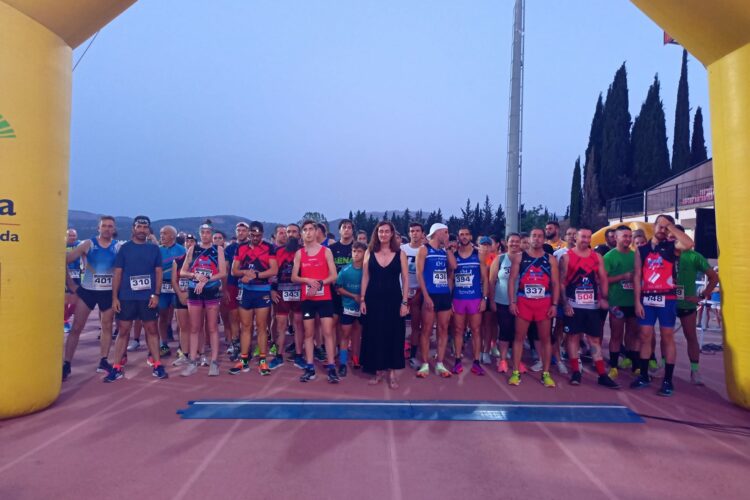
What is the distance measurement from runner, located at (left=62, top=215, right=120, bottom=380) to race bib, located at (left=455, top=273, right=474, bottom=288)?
468 cm

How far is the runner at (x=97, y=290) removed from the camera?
19.1ft

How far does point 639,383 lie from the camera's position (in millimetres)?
5531

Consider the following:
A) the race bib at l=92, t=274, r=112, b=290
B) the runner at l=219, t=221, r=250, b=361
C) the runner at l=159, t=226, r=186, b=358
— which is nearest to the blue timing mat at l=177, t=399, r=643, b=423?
the race bib at l=92, t=274, r=112, b=290

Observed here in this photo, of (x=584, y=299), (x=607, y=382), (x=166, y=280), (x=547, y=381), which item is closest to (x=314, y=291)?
(x=166, y=280)

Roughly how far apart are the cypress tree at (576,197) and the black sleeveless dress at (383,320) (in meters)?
32.3

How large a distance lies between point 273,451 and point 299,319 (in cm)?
299

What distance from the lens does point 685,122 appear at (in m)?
29.9

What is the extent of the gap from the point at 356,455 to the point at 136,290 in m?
3.74

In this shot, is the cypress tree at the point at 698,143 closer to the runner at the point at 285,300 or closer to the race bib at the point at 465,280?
the race bib at the point at 465,280

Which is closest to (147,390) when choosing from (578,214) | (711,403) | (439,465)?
(439,465)

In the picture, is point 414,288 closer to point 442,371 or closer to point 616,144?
point 442,371

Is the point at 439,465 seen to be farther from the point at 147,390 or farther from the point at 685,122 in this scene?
the point at 685,122

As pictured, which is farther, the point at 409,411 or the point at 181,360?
the point at 181,360

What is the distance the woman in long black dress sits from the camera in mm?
5594
